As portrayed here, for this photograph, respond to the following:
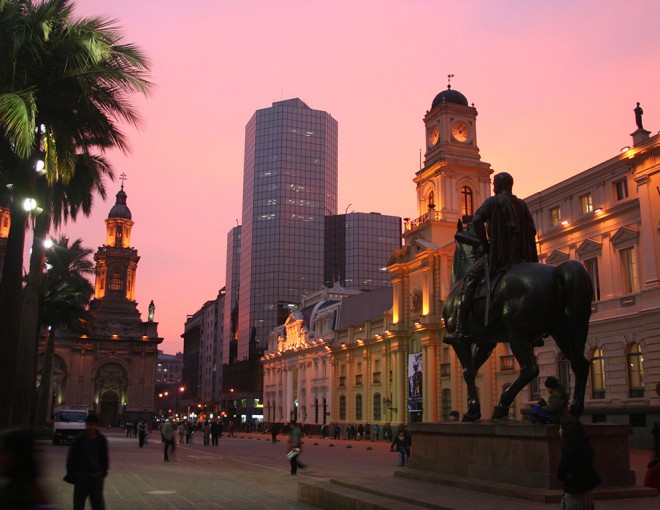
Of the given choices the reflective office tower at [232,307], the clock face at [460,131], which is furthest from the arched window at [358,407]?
the reflective office tower at [232,307]

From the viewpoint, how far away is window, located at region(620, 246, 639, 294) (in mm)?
31766

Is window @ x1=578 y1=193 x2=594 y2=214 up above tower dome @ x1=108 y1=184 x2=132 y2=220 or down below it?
below

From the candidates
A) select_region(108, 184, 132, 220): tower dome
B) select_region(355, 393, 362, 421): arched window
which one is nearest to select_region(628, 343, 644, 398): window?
select_region(355, 393, 362, 421): arched window

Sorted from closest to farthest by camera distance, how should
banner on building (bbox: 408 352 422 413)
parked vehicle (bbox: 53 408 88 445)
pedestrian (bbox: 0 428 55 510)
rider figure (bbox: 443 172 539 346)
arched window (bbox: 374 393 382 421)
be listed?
pedestrian (bbox: 0 428 55 510), rider figure (bbox: 443 172 539 346), parked vehicle (bbox: 53 408 88 445), banner on building (bbox: 408 352 422 413), arched window (bbox: 374 393 382 421)

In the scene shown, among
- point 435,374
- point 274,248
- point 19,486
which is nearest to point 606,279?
point 435,374

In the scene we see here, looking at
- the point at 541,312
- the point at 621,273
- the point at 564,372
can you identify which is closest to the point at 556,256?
the point at 621,273

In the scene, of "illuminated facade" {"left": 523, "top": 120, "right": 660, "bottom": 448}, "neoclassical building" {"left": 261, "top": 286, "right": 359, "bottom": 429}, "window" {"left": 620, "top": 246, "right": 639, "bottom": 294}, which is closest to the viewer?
"illuminated facade" {"left": 523, "top": 120, "right": 660, "bottom": 448}

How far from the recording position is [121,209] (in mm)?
104188

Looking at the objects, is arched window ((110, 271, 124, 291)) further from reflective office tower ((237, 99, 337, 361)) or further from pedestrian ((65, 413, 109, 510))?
pedestrian ((65, 413, 109, 510))

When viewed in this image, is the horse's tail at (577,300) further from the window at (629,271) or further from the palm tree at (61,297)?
the palm tree at (61,297)

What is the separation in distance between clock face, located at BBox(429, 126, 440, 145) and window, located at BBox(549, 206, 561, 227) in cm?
1947

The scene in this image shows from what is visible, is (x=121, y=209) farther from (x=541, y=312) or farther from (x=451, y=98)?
(x=541, y=312)

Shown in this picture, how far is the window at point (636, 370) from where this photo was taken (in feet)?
101

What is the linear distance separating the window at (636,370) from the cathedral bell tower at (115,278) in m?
78.2
